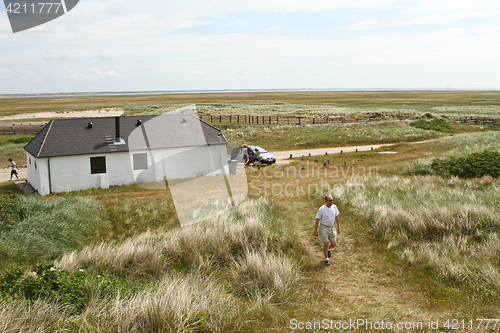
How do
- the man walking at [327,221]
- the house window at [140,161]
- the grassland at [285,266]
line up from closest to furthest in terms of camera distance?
the grassland at [285,266] < the man walking at [327,221] < the house window at [140,161]

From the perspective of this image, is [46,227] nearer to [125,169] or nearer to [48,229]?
[48,229]

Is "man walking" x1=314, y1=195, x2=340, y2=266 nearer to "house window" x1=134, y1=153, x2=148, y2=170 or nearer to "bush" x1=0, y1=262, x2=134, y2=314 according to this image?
"bush" x1=0, y1=262, x2=134, y2=314

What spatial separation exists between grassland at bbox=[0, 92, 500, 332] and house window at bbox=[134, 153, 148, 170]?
9.01 m

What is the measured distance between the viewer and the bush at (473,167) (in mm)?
18047

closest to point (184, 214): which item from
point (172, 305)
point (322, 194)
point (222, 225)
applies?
point (222, 225)

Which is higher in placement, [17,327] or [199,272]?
[17,327]

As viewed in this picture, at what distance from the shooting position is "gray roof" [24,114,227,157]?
76.8 ft

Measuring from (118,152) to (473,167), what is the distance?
22428 millimetres

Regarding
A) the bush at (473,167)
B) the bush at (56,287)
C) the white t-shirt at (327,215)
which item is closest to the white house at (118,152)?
the bush at (473,167)

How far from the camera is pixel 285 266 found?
8109mm

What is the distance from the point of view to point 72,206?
47.6 ft

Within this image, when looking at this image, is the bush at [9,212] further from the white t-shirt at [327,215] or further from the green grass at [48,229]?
the white t-shirt at [327,215]

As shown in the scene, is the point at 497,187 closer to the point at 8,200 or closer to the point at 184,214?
the point at 184,214

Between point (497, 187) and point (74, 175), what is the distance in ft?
79.8
